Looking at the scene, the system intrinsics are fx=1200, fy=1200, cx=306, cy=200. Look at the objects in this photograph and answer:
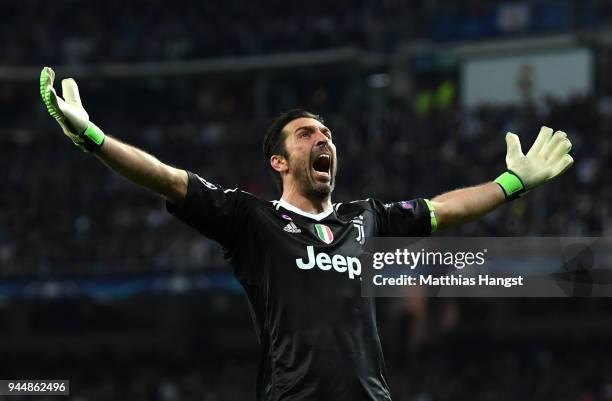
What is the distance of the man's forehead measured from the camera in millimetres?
6055

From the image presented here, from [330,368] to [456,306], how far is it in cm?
2065

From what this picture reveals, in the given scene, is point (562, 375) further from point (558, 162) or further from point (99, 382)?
point (558, 162)

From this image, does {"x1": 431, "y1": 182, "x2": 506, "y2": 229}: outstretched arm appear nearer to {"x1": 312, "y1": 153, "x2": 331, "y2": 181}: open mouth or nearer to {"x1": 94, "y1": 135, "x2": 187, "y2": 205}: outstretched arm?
{"x1": 312, "y1": 153, "x2": 331, "y2": 181}: open mouth

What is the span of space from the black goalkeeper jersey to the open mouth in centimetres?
19

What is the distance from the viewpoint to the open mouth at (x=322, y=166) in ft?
19.3

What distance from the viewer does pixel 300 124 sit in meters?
6.07

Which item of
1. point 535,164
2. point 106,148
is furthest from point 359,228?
point 106,148

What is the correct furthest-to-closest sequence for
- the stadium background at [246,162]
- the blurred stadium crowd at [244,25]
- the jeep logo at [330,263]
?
1. the blurred stadium crowd at [244,25]
2. the stadium background at [246,162]
3. the jeep logo at [330,263]

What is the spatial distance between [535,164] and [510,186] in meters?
0.18

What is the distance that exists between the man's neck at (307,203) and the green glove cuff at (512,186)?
0.93m

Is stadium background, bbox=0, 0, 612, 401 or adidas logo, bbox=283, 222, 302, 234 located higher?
stadium background, bbox=0, 0, 612, 401

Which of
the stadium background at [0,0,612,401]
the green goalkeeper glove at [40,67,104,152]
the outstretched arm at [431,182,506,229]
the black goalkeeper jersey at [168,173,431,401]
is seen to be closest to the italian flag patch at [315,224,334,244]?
the black goalkeeper jersey at [168,173,431,401]

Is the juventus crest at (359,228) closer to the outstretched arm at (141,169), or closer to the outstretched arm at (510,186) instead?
the outstretched arm at (510,186)

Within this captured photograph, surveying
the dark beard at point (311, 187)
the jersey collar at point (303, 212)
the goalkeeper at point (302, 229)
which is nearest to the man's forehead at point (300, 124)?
the goalkeeper at point (302, 229)
